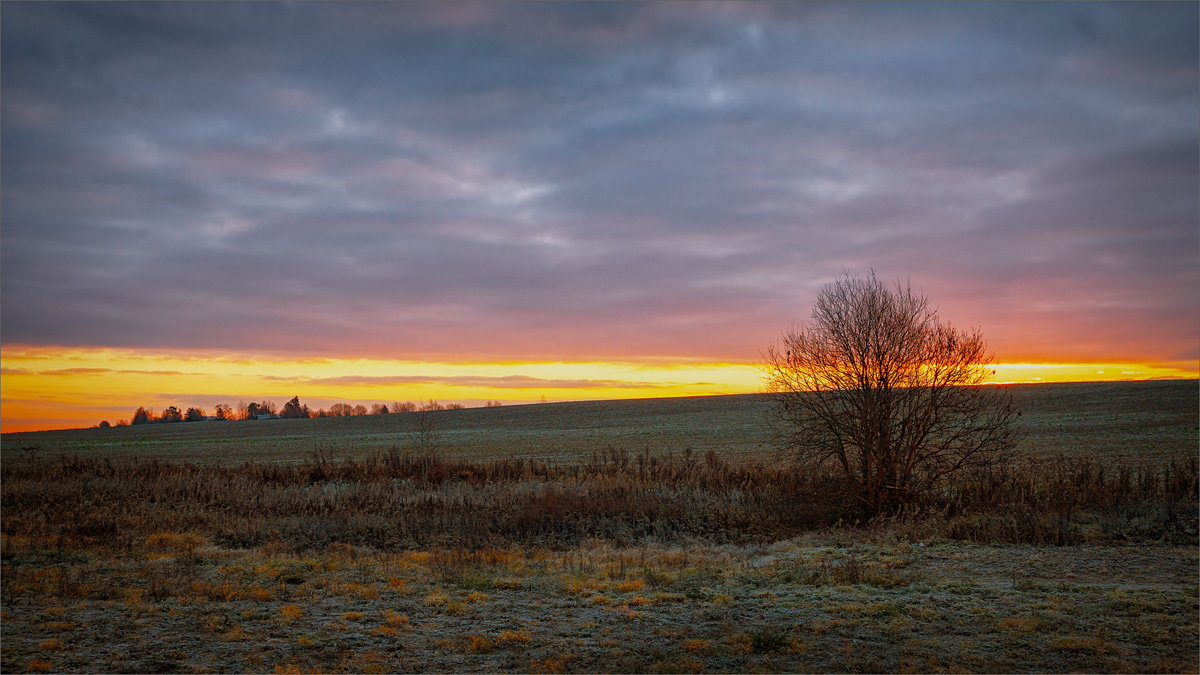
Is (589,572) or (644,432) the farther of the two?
(644,432)

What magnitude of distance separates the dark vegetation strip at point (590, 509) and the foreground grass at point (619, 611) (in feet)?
7.29

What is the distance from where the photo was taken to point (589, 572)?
13.1 meters

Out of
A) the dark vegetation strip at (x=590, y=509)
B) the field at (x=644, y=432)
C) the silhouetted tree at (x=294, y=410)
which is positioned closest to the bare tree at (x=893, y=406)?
the dark vegetation strip at (x=590, y=509)

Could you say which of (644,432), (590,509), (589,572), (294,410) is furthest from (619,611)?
(294,410)

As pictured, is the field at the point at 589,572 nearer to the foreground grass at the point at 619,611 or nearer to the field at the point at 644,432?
the foreground grass at the point at 619,611

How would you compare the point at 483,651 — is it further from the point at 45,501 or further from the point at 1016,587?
the point at 45,501

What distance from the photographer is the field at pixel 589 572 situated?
8.05 meters

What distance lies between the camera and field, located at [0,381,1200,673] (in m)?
8.05

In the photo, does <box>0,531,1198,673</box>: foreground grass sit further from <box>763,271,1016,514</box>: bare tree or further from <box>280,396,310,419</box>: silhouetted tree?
<box>280,396,310,419</box>: silhouetted tree

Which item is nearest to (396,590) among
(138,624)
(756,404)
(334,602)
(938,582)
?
(334,602)

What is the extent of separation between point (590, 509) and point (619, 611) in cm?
1068

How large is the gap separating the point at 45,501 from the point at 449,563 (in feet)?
64.5

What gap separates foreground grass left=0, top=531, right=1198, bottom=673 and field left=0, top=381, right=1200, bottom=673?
58 millimetres

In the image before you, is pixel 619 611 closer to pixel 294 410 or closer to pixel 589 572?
pixel 589 572
